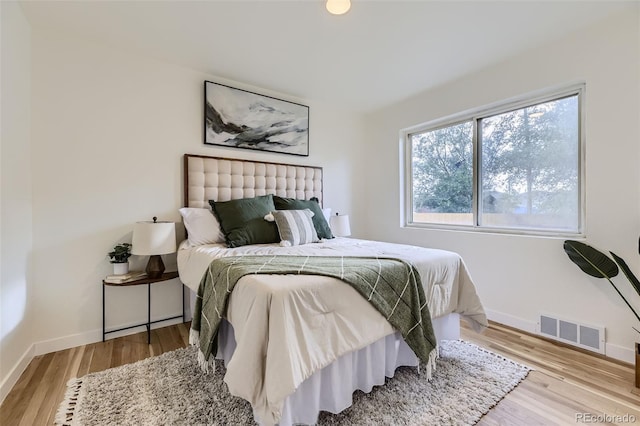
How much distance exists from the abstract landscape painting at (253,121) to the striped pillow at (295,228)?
1.02 metres

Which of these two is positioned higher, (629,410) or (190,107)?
(190,107)

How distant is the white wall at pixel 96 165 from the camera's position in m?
2.19

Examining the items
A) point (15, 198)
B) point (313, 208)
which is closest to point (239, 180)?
point (313, 208)

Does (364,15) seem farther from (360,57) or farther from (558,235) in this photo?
(558,235)

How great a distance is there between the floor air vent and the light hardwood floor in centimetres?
7

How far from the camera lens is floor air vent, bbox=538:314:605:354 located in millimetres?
2129

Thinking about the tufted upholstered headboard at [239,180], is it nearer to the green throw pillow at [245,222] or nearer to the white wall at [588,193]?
the green throw pillow at [245,222]

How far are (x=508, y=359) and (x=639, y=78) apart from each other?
2.16 metres

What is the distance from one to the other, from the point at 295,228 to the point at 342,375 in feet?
4.27

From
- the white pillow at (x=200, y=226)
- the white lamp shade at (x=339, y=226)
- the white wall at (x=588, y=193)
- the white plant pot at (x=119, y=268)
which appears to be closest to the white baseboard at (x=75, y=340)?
the white plant pot at (x=119, y=268)

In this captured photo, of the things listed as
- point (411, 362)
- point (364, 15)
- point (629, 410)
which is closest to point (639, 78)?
point (364, 15)

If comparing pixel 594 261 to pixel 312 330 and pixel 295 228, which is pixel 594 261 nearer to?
pixel 312 330

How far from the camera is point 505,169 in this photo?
2793mm

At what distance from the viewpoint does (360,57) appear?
8.55 ft
